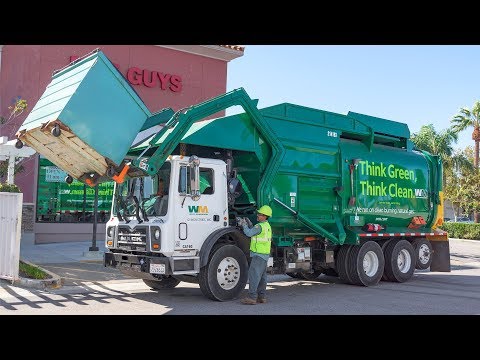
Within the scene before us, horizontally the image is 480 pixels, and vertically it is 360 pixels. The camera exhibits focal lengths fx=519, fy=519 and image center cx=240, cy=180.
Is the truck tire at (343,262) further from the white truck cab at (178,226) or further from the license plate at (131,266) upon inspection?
the license plate at (131,266)

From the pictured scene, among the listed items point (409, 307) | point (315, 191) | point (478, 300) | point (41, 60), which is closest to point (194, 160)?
point (315, 191)

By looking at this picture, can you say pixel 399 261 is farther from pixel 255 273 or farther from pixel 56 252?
pixel 56 252

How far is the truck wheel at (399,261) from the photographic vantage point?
A: 12.0 m

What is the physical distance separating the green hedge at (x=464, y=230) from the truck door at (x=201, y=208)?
2614cm

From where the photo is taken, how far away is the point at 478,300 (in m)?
9.63

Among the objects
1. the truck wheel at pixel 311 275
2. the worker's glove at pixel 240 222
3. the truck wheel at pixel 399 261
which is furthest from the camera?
the truck wheel at pixel 311 275

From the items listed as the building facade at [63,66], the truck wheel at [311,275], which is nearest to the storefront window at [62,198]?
the building facade at [63,66]

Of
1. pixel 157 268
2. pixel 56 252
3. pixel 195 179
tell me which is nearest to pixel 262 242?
pixel 195 179

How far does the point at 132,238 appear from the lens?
8805mm

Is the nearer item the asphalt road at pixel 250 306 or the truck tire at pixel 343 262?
the asphalt road at pixel 250 306

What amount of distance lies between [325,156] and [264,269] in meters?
3.29

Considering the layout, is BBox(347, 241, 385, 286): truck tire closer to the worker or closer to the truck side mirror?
the worker

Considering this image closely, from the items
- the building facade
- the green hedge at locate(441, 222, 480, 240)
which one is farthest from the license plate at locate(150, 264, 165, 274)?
the green hedge at locate(441, 222, 480, 240)

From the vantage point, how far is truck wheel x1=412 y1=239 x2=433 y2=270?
12891mm
